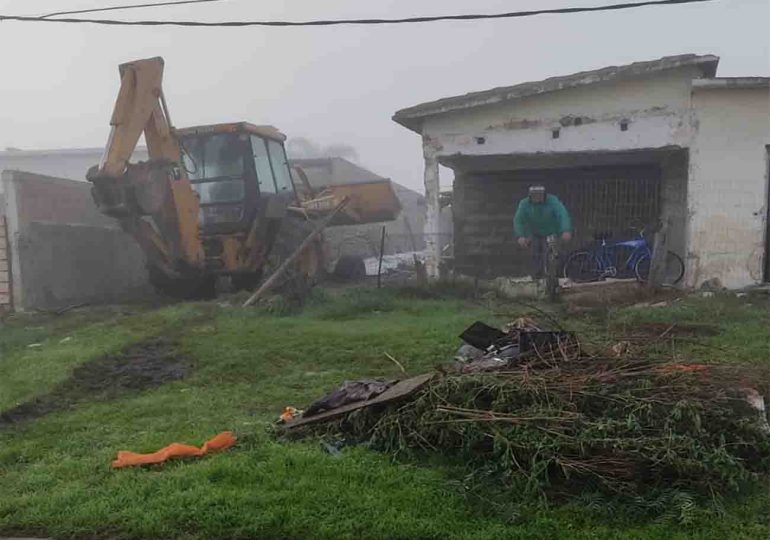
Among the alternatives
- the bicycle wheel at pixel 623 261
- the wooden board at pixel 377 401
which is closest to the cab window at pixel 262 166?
the bicycle wheel at pixel 623 261

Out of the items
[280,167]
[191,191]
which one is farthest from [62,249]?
[280,167]

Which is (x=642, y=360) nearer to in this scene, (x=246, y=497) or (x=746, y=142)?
(x=246, y=497)

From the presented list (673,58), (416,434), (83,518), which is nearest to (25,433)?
(83,518)

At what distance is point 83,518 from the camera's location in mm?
3547

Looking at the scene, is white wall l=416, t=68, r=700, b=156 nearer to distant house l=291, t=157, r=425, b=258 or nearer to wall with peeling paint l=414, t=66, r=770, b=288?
wall with peeling paint l=414, t=66, r=770, b=288

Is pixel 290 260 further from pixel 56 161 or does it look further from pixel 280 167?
pixel 56 161

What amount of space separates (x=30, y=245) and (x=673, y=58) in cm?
1145

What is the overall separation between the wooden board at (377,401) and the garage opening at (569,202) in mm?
9290

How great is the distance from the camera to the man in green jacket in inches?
452

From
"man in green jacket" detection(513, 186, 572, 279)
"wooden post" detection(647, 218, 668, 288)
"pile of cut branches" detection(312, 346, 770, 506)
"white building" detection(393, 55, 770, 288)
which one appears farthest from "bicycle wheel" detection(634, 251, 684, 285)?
"pile of cut branches" detection(312, 346, 770, 506)

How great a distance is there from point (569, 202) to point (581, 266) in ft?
8.76

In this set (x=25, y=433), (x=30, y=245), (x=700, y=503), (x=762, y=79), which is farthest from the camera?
(x=30, y=245)

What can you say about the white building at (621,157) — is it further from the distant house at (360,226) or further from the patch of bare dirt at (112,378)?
the patch of bare dirt at (112,378)

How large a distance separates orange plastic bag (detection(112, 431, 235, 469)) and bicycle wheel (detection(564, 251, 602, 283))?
862 cm
